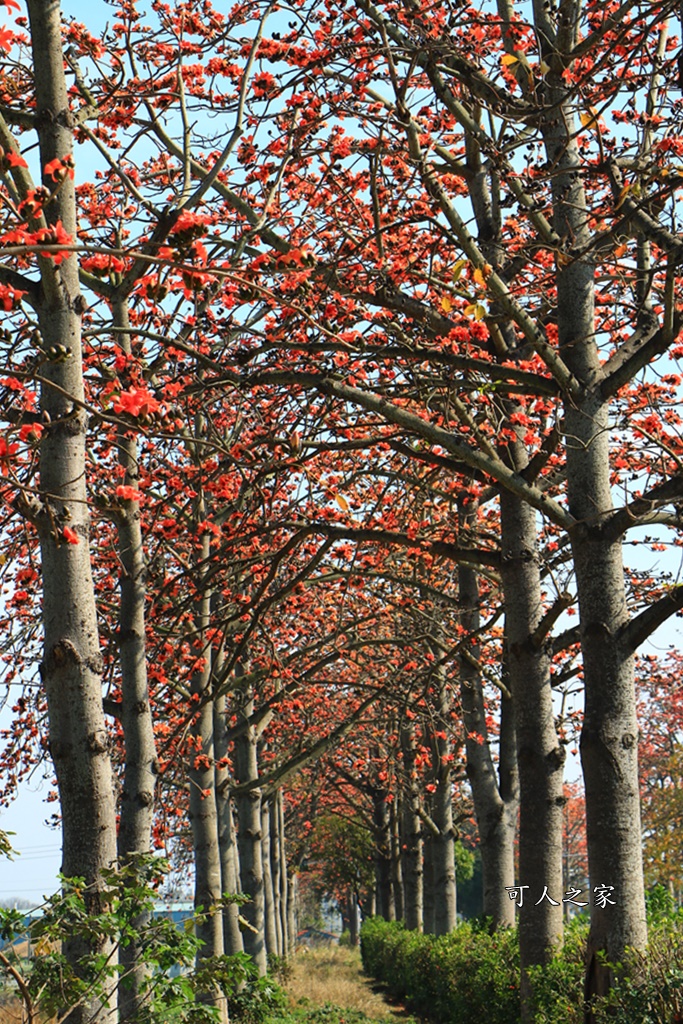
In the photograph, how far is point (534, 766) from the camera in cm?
857

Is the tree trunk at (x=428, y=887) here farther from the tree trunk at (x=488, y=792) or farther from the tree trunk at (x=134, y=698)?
the tree trunk at (x=134, y=698)

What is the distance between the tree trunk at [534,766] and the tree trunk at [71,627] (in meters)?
4.55

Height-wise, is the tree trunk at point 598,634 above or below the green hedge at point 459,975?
above

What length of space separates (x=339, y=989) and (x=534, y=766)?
16.2m

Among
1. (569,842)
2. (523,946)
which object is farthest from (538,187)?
(569,842)

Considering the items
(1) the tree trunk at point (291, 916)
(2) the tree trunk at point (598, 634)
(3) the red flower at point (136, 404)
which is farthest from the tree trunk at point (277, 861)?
(3) the red flower at point (136, 404)

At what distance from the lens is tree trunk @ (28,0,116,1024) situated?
15.1 feet

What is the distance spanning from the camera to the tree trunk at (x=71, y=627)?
15.1 ft

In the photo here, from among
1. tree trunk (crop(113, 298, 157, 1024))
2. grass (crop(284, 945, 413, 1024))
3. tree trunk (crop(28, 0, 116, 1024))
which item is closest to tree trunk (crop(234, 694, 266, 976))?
grass (crop(284, 945, 413, 1024))

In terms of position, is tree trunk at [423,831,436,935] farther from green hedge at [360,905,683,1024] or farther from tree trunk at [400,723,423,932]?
green hedge at [360,905,683,1024]

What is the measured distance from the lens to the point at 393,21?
8.16m

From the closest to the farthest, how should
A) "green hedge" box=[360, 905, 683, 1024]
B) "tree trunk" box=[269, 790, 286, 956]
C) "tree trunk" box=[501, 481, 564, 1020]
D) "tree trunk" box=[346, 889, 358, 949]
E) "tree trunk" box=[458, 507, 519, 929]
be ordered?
"green hedge" box=[360, 905, 683, 1024], "tree trunk" box=[501, 481, 564, 1020], "tree trunk" box=[458, 507, 519, 929], "tree trunk" box=[269, 790, 286, 956], "tree trunk" box=[346, 889, 358, 949]

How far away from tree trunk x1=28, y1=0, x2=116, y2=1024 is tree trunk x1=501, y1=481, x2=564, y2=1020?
4.55 m

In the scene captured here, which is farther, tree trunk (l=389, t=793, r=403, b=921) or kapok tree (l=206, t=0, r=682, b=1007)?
tree trunk (l=389, t=793, r=403, b=921)
